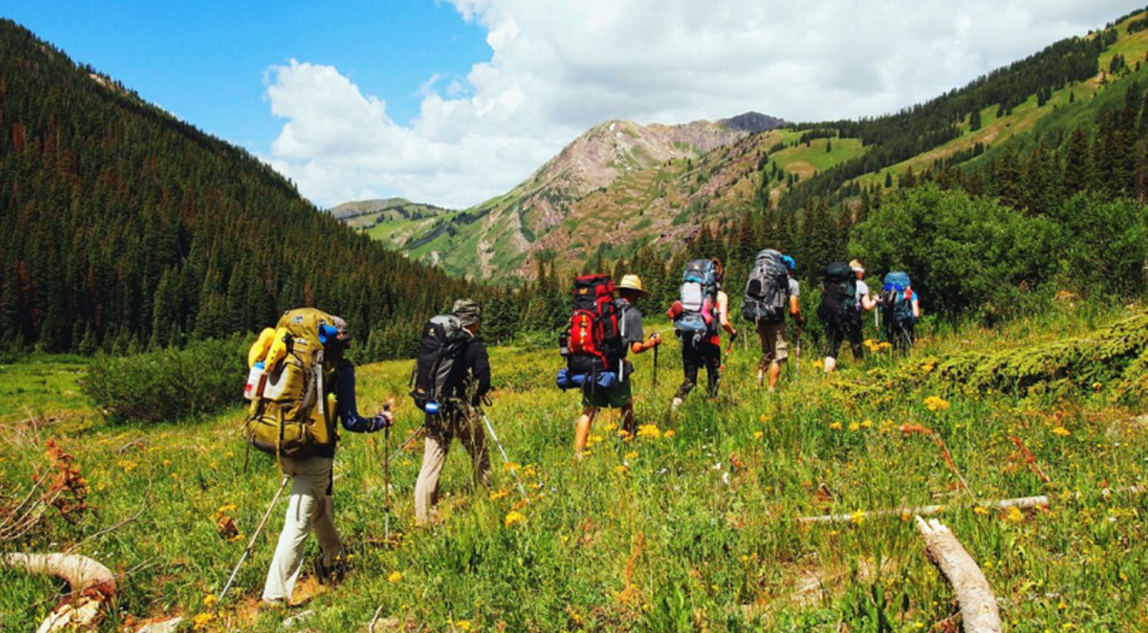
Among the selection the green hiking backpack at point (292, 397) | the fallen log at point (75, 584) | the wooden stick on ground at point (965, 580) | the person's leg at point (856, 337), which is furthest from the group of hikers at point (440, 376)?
the wooden stick on ground at point (965, 580)

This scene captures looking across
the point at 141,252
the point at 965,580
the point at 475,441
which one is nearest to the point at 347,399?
the point at 475,441

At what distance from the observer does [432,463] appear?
5965mm

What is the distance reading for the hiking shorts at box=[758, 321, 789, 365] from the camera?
933 cm

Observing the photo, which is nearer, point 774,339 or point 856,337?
point 774,339

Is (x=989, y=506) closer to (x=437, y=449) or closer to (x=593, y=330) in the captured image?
(x=593, y=330)

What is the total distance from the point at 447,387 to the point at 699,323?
3.86 m

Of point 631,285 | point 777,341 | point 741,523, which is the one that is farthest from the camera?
point 777,341

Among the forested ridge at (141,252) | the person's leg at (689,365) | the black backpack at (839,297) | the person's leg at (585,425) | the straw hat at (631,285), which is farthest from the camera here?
the forested ridge at (141,252)

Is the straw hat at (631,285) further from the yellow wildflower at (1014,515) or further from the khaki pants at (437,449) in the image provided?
the yellow wildflower at (1014,515)

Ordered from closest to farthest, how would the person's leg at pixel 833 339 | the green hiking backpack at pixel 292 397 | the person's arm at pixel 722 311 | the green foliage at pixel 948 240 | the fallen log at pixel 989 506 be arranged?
the fallen log at pixel 989 506 < the green hiking backpack at pixel 292 397 < the person's arm at pixel 722 311 < the person's leg at pixel 833 339 < the green foliage at pixel 948 240

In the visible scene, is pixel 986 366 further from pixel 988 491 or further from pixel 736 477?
pixel 736 477

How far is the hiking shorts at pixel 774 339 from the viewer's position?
9.33 meters

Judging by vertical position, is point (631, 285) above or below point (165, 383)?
above

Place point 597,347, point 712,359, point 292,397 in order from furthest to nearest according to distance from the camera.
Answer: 1. point 712,359
2. point 597,347
3. point 292,397
